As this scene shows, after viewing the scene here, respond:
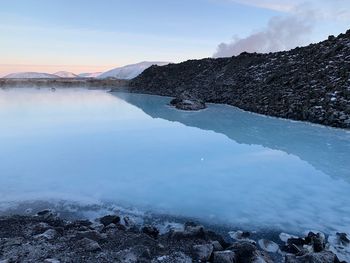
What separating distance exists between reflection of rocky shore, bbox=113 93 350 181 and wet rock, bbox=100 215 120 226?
18.8 feet

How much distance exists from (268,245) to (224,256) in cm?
102

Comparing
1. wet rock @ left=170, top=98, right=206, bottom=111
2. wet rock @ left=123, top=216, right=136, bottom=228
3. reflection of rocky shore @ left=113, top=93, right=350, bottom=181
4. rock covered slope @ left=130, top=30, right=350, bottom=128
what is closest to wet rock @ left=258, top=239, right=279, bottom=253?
wet rock @ left=123, top=216, right=136, bottom=228

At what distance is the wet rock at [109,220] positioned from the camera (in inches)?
222

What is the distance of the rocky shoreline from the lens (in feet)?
14.3

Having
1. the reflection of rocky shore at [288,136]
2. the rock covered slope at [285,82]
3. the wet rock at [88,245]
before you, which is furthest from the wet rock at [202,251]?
the rock covered slope at [285,82]

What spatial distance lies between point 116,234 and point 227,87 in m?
27.1

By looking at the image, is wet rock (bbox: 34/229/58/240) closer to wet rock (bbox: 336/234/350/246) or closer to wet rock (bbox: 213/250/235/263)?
wet rock (bbox: 213/250/235/263)

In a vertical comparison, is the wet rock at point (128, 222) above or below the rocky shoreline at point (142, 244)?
below

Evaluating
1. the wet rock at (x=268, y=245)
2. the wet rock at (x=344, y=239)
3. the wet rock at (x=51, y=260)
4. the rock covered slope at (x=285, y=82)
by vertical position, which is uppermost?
the rock covered slope at (x=285, y=82)

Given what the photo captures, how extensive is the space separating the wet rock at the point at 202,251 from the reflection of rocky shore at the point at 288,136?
5143mm

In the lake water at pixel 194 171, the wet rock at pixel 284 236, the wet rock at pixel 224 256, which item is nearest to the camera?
the wet rock at pixel 224 256

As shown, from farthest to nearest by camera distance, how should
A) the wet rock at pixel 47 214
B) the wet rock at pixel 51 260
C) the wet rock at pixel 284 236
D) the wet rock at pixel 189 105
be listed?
the wet rock at pixel 189 105 < the wet rock at pixel 47 214 < the wet rock at pixel 284 236 < the wet rock at pixel 51 260

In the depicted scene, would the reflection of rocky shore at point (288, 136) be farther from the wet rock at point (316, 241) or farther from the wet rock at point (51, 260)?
the wet rock at point (51, 260)

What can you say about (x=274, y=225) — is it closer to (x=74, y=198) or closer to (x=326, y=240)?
(x=326, y=240)
